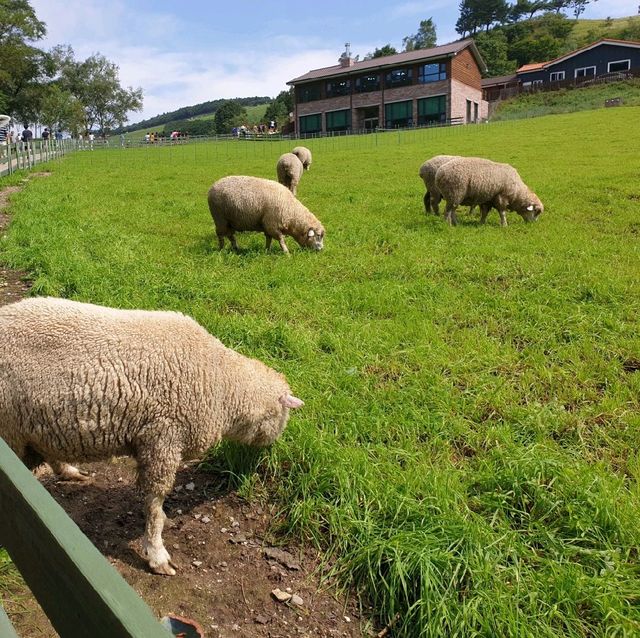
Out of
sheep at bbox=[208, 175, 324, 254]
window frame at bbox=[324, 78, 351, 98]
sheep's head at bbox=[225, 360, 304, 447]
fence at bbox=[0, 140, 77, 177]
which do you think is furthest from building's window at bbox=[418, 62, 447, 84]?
sheep's head at bbox=[225, 360, 304, 447]

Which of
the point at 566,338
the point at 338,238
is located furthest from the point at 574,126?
the point at 566,338

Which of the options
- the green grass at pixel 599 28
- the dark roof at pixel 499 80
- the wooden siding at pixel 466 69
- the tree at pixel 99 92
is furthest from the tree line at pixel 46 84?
the green grass at pixel 599 28

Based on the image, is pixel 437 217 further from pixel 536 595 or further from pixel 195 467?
pixel 536 595

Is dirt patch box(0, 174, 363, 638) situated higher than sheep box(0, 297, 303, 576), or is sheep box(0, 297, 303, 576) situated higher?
sheep box(0, 297, 303, 576)

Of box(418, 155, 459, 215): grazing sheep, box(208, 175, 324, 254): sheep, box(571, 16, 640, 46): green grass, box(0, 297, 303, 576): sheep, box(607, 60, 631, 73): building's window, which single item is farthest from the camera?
box(571, 16, 640, 46): green grass

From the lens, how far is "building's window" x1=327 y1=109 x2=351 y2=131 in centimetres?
6043

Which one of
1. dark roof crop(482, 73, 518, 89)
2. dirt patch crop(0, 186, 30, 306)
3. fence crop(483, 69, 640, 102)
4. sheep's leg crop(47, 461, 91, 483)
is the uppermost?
dark roof crop(482, 73, 518, 89)

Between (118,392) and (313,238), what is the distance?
6.66 metres

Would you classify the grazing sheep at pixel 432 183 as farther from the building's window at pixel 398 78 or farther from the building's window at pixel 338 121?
the building's window at pixel 338 121

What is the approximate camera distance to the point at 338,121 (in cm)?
6112

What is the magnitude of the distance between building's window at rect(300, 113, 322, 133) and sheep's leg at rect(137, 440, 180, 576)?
2492 inches

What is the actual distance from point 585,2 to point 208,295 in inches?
6705

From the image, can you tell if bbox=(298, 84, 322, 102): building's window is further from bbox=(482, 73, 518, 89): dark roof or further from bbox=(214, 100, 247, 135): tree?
bbox=(214, 100, 247, 135): tree

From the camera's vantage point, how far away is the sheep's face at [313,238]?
9353 millimetres
